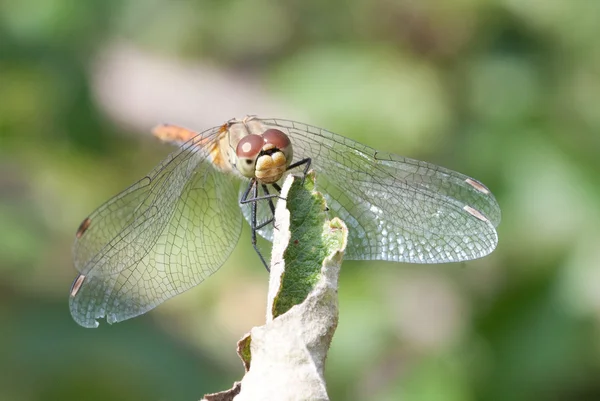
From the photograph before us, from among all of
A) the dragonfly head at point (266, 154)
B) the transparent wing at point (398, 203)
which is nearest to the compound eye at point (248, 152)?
the dragonfly head at point (266, 154)

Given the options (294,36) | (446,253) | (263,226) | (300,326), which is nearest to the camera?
(300,326)


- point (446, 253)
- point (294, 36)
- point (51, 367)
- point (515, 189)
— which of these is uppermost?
point (294, 36)

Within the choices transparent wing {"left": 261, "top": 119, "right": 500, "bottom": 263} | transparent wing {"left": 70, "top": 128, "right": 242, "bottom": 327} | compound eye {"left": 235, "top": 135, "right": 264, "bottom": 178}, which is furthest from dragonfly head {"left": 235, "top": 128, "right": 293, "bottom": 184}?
transparent wing {"left": 70, "top": 128, "right": 242, "bottom": 327}

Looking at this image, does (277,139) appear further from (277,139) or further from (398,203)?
(398,203)

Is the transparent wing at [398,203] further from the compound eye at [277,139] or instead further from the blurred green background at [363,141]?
the blurred green background at [363,141]

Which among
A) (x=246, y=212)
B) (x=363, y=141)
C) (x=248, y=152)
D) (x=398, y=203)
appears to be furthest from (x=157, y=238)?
(x=363, y=141)

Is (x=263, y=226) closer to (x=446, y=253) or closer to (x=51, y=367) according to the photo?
(x=446, y=253)

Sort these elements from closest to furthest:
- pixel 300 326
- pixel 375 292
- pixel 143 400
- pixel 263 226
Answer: pixel 300 326 < pixel 263 226 < pixel 143 400 < pixel 375 292

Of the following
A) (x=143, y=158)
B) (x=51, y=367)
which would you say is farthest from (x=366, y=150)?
(x=143, y=158)

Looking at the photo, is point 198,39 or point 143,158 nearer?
point 143,158
